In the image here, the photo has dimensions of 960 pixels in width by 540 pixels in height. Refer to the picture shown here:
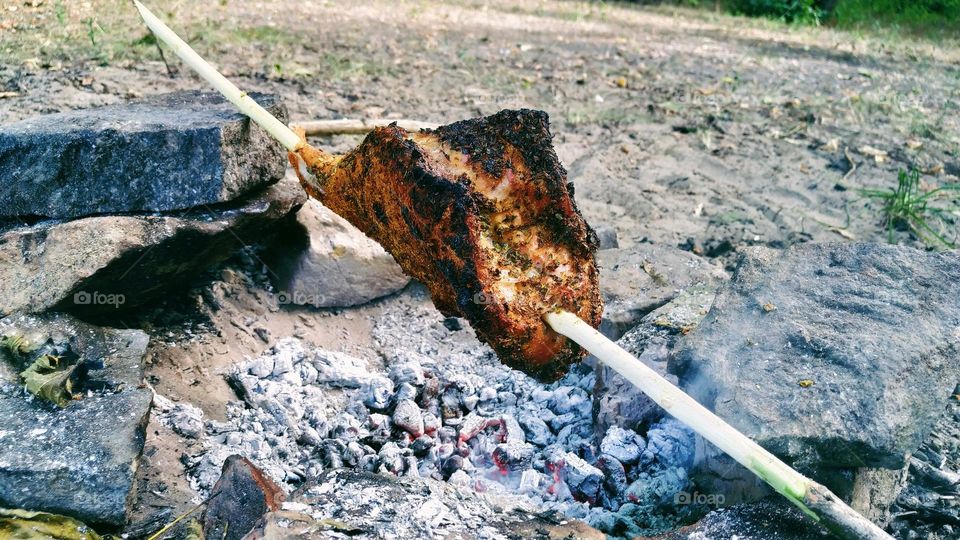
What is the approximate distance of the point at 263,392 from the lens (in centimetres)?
321

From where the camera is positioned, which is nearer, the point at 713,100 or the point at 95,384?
the point at 95,384

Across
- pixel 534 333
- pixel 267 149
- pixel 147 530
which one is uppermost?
pixel 267 149

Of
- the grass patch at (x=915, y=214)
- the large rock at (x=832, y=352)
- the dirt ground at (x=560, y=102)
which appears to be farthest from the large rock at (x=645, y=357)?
the grass patch at (x=915, y=214)

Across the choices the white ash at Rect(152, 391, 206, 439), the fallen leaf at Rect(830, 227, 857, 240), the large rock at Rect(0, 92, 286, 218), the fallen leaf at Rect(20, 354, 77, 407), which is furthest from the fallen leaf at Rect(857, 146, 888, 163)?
the fallen leaf at Rect(20, 354, 77, 407)

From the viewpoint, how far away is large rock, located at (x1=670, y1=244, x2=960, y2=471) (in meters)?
2.25

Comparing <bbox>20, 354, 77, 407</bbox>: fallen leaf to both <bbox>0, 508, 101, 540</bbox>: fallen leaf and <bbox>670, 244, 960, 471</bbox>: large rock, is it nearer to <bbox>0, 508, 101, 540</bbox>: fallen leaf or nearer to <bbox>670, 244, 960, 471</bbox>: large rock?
<bbox>0, 508, 101, 540</bbox>: fallen leaf

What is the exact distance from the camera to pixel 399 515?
87.7 inches

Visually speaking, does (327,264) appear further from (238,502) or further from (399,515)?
(399,515)

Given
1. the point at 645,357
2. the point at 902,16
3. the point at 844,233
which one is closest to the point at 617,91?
the point at 844,233

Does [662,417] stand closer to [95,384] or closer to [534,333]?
[534,333]

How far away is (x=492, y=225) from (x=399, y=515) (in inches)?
37.0

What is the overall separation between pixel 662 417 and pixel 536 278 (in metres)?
0.88

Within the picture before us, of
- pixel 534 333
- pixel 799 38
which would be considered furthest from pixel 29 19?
pixel 799 38

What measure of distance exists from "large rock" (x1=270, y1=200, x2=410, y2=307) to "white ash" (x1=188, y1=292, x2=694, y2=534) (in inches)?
12.9
